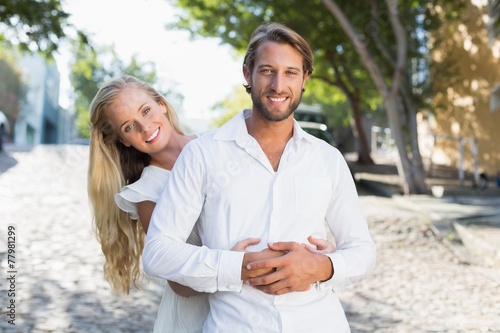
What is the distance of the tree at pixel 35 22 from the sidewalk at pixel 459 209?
6.29m

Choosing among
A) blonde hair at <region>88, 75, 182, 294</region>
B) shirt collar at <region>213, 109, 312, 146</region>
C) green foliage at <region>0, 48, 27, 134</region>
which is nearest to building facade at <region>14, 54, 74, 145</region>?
green foliage at <region>0, 48, 27, 134</region>

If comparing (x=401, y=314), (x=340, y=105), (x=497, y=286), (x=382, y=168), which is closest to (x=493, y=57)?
(x=382, y=168)

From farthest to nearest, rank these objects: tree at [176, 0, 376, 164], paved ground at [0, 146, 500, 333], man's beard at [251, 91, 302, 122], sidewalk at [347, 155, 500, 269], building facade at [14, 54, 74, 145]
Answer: building facade at [14, 54, 74, 145], tree at [176, 0, 376, 164], sidewalk at [347, 155, 500, 269], paved ground at [0, 146, 500, 333], man's beard at [251, 91, 302, 122]

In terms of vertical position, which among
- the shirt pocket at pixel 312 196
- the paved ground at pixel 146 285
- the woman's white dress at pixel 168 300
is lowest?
the paved ground at pixel 146 285

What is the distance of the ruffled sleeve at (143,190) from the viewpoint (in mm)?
2443

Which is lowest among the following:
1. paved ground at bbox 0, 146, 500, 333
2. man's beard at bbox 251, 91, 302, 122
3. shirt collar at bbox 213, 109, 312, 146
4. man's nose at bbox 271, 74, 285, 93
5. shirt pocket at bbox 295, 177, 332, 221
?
paved ground at bbox 0, 146, 500, 333

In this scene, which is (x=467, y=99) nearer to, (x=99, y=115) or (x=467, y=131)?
(x=467, y=131)

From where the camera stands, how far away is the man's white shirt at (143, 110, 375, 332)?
206 centimetres

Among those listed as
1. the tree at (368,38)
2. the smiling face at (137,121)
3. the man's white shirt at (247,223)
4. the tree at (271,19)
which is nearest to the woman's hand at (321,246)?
the man's white shirt at (247,223)

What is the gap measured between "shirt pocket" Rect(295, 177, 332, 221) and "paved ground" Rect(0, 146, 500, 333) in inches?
118

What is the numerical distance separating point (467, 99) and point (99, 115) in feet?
61.2

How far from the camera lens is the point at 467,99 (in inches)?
779

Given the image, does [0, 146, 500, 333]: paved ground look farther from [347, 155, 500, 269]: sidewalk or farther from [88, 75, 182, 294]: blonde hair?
[88, 75, 182, 294]: blonde hair

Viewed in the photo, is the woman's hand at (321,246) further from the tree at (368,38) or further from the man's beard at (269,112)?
the tree at (368,38)
